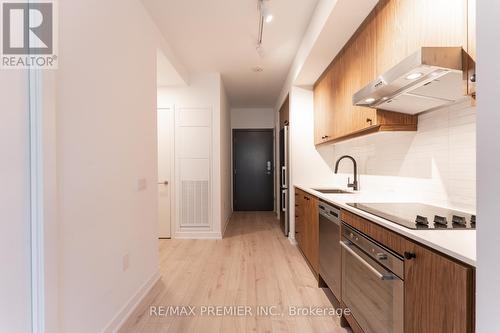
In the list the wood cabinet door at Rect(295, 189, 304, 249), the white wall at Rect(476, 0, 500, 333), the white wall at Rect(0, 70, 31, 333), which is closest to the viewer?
the white wall at Rect(476, 0, 500, 333)

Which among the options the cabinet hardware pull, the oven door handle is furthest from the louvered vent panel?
the cabinet hardware pull

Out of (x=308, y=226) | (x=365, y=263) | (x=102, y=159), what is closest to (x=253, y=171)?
(x=308, y=226)

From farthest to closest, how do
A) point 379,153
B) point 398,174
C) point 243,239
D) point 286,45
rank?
point 243,239 < point 286,45 < point 379,153 < point 398,174

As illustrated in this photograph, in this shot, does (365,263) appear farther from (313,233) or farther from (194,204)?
(194,204)

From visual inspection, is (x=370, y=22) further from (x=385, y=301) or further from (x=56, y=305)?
(x=56, y=305)

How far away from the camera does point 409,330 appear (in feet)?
3.71

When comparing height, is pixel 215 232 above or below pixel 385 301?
below

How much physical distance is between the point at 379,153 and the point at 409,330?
1.79 m

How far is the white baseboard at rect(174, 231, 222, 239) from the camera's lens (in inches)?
165

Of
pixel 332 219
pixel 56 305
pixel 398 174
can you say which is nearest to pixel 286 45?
pixel 398 174

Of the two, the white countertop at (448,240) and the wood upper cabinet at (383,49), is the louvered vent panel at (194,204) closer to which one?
the wood upper cabinet at (383,49)

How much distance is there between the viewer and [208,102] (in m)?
4.22

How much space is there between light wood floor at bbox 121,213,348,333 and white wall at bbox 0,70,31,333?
99cm

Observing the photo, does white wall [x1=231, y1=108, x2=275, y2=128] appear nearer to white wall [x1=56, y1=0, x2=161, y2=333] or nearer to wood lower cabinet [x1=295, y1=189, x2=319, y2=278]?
wood lower cabinet [x1=295, y1=189, x2=319, y2=278]
